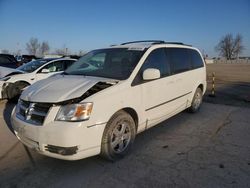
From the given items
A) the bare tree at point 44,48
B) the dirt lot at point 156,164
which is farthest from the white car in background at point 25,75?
the bare tree at point 44,48

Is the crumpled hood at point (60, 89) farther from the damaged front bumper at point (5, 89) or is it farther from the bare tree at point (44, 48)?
the bare tree at point (44, 48)

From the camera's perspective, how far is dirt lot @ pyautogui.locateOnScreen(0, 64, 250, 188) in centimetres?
302

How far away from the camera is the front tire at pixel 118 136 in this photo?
3.34m

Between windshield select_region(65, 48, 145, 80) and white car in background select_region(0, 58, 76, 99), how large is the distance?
3717mm

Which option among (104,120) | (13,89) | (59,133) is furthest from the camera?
(13,89)

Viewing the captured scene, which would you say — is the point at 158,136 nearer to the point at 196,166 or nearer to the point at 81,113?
the point at 196,166

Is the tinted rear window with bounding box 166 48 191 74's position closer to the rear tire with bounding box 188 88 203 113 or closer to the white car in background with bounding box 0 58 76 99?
the rear tire with bounding box 188 88 203 113

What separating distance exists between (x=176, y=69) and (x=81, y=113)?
2.65m

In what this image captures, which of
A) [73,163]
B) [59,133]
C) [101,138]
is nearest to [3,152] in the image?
[73,163]

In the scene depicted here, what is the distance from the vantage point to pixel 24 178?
10.2 feet

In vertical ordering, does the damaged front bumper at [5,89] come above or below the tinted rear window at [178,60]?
below

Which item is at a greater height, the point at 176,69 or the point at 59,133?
the point at 176,69

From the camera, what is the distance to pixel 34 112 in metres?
3.23

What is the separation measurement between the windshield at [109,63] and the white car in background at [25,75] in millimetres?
3717
